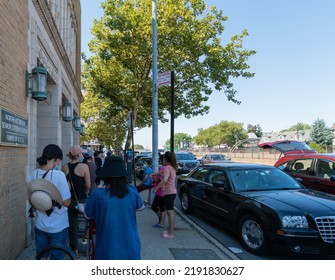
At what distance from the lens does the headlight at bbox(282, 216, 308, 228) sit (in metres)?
4.83

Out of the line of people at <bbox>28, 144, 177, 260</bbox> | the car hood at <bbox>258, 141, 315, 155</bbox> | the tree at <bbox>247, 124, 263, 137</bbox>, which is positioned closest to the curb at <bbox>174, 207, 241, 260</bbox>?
the line of people at <bbox>28, 144, 177, 260</bbox>

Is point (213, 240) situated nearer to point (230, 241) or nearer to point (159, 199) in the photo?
point (230, 241)

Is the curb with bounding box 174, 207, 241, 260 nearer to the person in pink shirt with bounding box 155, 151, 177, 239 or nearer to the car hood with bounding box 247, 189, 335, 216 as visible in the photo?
the person in pink shirt with bounding box 155, 151, 177, 239

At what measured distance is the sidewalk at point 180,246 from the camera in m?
5.16

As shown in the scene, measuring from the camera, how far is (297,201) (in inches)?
208

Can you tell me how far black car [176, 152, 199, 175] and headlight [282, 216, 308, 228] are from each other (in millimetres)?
14029

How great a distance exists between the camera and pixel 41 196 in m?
3.20

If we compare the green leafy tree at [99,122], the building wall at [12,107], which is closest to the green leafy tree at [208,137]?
the green leafy tree at [99,122]

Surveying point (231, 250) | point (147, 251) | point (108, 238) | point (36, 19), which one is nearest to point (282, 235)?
point (231, 250)

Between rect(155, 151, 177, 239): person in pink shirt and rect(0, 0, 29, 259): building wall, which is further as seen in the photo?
rect(155, 151, 177, 239): person in pink shirt

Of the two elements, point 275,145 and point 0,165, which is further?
point 275,145

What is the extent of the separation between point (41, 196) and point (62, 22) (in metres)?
9.32

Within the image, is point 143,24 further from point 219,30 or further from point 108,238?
point 108,238

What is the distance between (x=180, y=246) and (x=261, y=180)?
217cm
